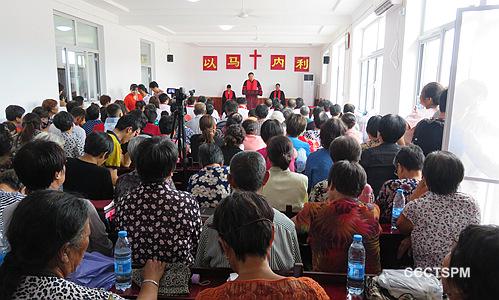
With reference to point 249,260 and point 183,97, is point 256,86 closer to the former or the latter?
point 183,97

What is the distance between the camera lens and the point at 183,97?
3.78 m

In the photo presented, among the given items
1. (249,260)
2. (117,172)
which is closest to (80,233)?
(249,260)

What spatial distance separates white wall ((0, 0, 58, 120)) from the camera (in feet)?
17.5

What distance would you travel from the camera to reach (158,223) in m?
1.75

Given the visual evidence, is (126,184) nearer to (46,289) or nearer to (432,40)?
(46,289)

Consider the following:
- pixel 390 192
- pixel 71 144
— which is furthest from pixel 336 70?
pixel 390 192

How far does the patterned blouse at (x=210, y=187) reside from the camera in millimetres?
2523

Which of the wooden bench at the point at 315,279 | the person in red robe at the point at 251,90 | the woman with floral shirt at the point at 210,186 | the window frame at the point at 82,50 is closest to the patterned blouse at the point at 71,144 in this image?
the woman with floral shirt at the point at 210,186

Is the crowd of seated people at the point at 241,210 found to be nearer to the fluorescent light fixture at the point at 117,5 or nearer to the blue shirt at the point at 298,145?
the blue shirt at the point at 298,145

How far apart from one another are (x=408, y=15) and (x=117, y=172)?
4.05 m

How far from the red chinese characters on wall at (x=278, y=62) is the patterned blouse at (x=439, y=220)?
46.9 feet

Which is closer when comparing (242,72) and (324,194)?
(324,194)

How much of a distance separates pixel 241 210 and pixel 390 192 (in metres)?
1.57

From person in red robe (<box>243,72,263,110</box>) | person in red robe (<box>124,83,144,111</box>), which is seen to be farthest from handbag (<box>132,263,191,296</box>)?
person in red robe (<box>243,72,263,110</box>)
